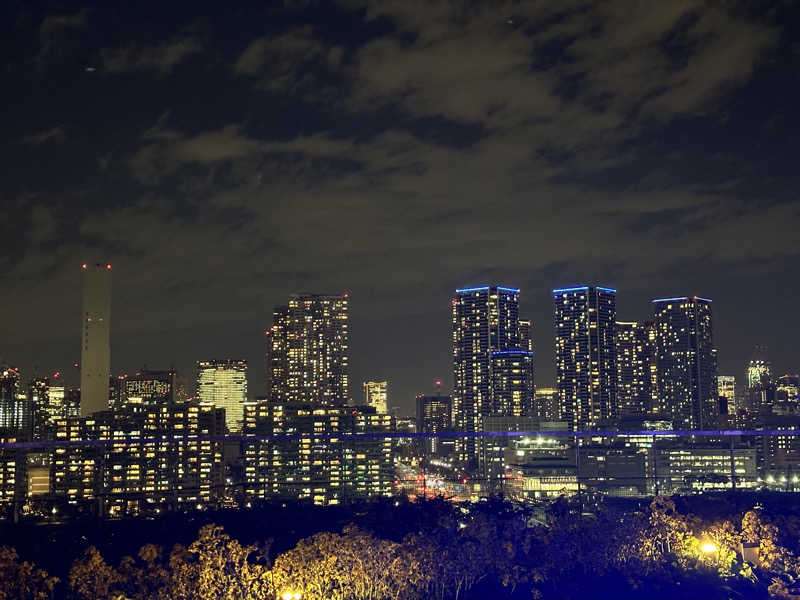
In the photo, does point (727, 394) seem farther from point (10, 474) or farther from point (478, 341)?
point (10, 474)

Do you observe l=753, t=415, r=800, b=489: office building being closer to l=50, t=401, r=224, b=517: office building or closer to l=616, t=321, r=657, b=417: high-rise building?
l=50, t=401, r=224, b=517: office building

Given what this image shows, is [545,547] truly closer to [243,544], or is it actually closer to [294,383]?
[243,544]

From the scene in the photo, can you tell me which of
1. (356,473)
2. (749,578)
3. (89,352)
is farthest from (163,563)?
(89,352)

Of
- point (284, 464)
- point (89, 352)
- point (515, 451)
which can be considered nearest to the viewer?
point (284, 464)

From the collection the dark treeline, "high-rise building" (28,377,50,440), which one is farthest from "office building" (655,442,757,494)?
"high-rise building" (28,377,50,440)

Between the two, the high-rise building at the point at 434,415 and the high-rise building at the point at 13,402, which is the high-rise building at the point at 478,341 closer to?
the high-rise building at the point at 434,415
